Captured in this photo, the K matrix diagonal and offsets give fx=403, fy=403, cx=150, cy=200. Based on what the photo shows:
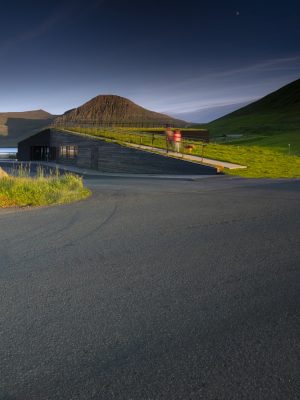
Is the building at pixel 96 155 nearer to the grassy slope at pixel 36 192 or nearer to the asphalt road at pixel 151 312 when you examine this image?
the grassy slope at pixel 36 192

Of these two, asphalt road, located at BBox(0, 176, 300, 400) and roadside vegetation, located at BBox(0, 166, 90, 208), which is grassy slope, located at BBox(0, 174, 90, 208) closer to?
roadside vegetation, located at BBox(0, 166, 90, 208)

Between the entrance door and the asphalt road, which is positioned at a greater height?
the asphalt road

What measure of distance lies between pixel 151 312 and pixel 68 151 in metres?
39.4

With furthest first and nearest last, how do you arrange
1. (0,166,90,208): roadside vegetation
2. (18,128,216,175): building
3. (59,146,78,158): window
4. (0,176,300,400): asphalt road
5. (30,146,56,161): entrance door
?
(30,146,56,161): entrance door, (59,146,78,158): window, (18,128,216,175): building, (0,166,90,208): roadside vegetation, (0,176,300,400): asphalt road

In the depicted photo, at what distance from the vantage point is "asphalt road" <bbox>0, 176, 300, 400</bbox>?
2857mm

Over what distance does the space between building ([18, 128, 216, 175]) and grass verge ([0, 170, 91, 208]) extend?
1198 centimetres

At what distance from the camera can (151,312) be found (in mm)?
4047

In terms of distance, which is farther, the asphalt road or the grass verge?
the grass verge

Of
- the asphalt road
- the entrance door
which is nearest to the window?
the entrance door

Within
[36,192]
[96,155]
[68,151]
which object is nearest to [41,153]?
[68,151]

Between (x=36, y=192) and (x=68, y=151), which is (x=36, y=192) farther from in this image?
(x=68, y=151)

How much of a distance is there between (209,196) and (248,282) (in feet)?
29.6

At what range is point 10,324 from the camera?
3.82 metres

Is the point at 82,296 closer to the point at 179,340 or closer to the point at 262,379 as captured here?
the point at 179,340
